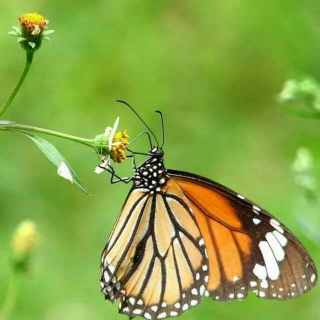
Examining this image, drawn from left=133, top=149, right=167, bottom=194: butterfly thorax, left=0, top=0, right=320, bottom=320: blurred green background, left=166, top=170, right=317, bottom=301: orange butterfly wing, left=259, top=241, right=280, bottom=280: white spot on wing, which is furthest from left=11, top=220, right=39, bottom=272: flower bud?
left=259, top=241, right=280, bottom=280: white spot on wing

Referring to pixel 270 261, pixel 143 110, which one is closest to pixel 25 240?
pixel 270 261

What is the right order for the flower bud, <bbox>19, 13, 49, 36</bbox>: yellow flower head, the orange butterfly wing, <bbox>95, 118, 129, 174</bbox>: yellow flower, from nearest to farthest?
1. <bbox>19, 13, 49, 36</bbox>: yellow flower head
2. <bbox>95, 118, 129, 174</bbox>: yellow flower
3. the orange butterfly wing
4. the flower bud

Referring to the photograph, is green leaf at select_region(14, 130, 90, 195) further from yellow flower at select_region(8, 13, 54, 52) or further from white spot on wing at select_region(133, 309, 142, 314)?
white spot on wing at select_region(133, 309, 142, 314)

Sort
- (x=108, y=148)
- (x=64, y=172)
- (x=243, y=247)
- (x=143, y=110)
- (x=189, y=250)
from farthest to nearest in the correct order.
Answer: (x=143, y=110) < (x=189, y=250) < (x=243, y=247) < (x=108, y=148) < (x=64, y=172)

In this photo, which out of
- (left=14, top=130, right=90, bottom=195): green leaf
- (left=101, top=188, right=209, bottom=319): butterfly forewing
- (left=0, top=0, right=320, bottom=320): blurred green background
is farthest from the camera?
(left=0, top=0, right=320, bottom=320): blurred green background

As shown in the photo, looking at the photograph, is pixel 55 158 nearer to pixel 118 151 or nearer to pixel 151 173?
pixel 118 151

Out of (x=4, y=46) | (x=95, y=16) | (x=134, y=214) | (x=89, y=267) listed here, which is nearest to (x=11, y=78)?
(x=4, y=46)

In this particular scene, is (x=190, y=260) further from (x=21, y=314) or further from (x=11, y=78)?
(x=11, y=78)
